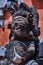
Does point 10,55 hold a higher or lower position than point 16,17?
lower

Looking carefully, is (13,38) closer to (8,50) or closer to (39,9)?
(8,50)

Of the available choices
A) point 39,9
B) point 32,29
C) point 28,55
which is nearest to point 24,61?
point 28,55

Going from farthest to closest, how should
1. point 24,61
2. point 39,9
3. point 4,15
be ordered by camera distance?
point 4,15, point 39,9, point 24,61

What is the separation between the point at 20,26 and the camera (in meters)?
0.76

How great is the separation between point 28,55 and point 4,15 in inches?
22.6

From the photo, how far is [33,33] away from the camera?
0.81 m

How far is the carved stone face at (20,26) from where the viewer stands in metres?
0.76

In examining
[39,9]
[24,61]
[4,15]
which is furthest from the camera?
[4,15]

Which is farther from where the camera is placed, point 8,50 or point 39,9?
point 39,9

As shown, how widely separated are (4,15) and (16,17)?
51 centimetres

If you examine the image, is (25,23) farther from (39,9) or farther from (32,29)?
(39,9)

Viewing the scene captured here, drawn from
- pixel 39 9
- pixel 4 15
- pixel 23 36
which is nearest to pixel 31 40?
pixel 23 36

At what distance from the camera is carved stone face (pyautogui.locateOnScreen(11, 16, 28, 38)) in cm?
76

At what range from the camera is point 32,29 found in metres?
0.80
